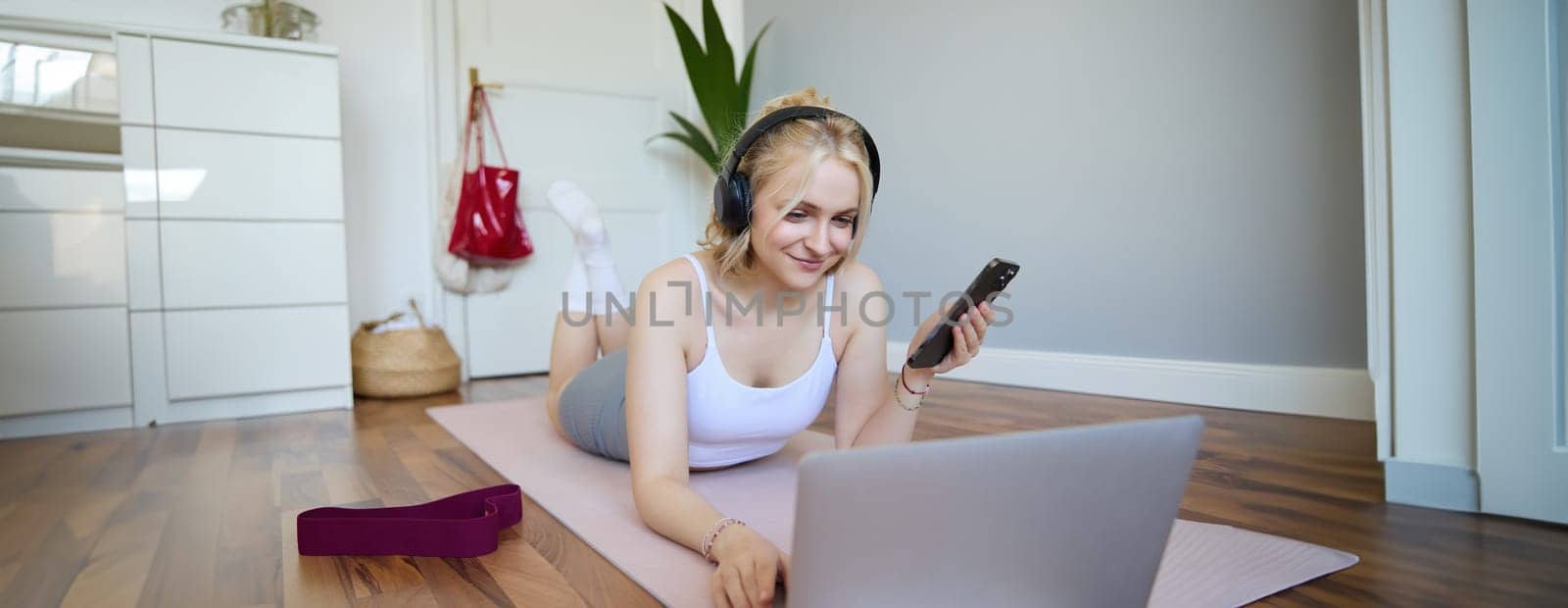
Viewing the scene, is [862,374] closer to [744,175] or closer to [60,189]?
[744,175]

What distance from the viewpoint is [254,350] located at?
8.76 feet

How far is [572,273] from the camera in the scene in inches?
87.4

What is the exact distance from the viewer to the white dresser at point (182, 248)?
7.77 ft

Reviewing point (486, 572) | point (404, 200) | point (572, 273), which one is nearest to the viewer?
point (486, 572)

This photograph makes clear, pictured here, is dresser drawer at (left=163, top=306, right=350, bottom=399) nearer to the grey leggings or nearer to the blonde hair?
the grey leggings

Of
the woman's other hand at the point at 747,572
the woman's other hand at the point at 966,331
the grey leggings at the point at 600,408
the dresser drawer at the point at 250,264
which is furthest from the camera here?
the dresser drawer at the point at 250,264

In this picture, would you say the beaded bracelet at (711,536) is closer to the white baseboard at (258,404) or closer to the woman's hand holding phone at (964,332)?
the woman's hand holding phone at (964,332)

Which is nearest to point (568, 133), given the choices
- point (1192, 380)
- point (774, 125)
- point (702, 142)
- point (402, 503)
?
point (702, 142)

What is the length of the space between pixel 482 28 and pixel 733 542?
128 inches

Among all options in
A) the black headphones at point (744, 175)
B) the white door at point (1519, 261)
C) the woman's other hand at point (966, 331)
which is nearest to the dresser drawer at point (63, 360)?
the black headphones at point (744, 175)

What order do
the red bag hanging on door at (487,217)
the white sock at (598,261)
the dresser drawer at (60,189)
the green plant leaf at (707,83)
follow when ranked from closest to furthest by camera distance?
the white sock at (598,261) < the dresser drawer at (60,189) < the red bag hanging on door at (487,217) < the green plant leaf at (707,83)

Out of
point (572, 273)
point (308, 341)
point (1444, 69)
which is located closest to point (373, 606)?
point (572, 273)

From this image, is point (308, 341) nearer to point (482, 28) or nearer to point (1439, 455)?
point (482, 28)

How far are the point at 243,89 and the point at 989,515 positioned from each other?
9.14 feet
